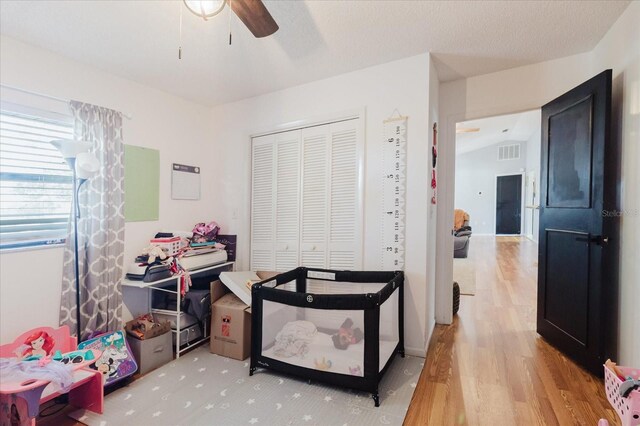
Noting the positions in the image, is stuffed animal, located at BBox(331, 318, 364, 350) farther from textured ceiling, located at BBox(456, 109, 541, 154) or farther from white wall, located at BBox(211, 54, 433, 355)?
textured ceiling, located at BBox(456, 109, 541, 154)

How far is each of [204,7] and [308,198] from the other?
1.79 meters

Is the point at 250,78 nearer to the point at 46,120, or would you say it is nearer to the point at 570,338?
the point at 46,120

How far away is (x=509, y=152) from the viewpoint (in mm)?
9289

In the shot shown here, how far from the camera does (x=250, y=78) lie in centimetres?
265

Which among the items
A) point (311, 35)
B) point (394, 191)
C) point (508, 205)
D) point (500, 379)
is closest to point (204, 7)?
point (311, 35)

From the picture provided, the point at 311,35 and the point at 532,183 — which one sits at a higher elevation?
the point at 311,35

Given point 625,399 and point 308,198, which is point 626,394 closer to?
point 625,399

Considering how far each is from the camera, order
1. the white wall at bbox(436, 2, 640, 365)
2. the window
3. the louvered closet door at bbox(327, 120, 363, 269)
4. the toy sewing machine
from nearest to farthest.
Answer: the toy sewing machine < the white wall at bbox(436, 2, 640, 365) < the window < the louvered closet door at bbox(327, 120, 363, 269)

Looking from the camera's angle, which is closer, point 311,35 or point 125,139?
point 311,35

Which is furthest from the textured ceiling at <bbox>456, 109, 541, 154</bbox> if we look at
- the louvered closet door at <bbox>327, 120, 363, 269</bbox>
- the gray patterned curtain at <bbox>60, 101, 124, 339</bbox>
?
the gray patterned curtain at <bbox>60, 101, 124, 339</bbox>

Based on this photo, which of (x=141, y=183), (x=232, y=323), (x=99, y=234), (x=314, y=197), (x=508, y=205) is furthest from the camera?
(x=508, y=205)

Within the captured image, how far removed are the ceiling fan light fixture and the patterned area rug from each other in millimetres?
2032

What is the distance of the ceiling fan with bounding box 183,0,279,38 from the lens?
1.19 meters

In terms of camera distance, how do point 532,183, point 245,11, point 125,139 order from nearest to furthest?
point 245,11, point 125,139, point 532,183
